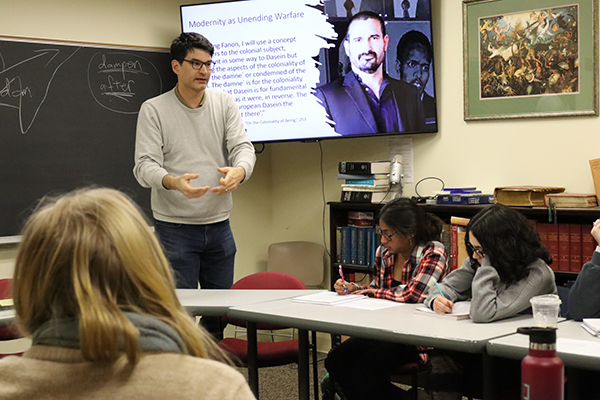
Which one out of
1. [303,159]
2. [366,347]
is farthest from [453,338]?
[303,159]

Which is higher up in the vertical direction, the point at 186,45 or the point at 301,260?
the point at 186,45

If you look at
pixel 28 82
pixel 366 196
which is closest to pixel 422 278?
pixel 366 196

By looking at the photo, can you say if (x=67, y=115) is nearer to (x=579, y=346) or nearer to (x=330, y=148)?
(x=330, y=148)

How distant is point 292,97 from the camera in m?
4.49

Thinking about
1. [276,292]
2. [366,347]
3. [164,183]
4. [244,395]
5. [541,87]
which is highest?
[541,87]

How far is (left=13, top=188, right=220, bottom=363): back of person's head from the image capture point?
0.88 metres

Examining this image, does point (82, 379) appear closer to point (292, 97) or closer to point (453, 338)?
point (453, 338)

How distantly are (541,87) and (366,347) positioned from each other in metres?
1.91

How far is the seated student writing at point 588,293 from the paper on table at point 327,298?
0.88m

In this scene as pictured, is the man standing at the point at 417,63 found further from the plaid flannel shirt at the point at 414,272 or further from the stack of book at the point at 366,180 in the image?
the plaid flannel shirt at the point at 414,272

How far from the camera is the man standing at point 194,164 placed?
326 centimetres

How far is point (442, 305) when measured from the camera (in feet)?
7.93

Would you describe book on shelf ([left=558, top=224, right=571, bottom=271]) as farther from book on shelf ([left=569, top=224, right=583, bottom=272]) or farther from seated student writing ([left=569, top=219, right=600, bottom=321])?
seated student writing ([left=569, top=219, right=600, bottom=321])

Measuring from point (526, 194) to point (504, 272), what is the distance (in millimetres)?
1320
